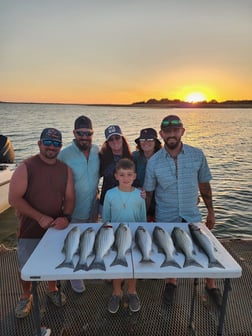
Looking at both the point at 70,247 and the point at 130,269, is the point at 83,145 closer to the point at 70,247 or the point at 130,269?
the point at 70,247

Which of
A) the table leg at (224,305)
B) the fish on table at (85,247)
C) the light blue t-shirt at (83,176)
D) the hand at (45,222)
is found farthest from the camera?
the light blue t-shirt at (83,176)

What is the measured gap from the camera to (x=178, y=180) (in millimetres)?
3627

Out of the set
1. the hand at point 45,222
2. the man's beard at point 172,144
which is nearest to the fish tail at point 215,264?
the man's beard at point 172,144

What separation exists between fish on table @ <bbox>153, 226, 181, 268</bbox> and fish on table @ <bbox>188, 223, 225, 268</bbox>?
0.88 ft

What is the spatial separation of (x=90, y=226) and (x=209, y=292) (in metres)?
1.84

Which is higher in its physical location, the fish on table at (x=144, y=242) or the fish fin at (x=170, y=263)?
the fish on table at (x=144, y=242)

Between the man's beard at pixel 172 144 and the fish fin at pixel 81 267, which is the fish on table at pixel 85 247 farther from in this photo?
the man's beard at pixel 172 144

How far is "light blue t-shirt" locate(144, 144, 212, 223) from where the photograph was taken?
11.9ft

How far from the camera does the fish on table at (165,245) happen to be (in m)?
2.58

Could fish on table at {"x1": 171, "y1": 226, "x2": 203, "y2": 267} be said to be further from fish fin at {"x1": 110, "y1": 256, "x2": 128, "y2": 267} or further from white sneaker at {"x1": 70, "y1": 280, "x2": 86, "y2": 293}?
white sneaker at {"x1": 70, "y1": 280, "x2": 86, "y2": 293}

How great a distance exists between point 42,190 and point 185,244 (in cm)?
168

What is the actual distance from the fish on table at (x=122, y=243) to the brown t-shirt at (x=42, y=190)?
852 mm

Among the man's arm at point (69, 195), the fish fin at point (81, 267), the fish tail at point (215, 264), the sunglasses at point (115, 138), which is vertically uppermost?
the sunglasses at point (115, 138)

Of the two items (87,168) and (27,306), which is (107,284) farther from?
(87,168)
